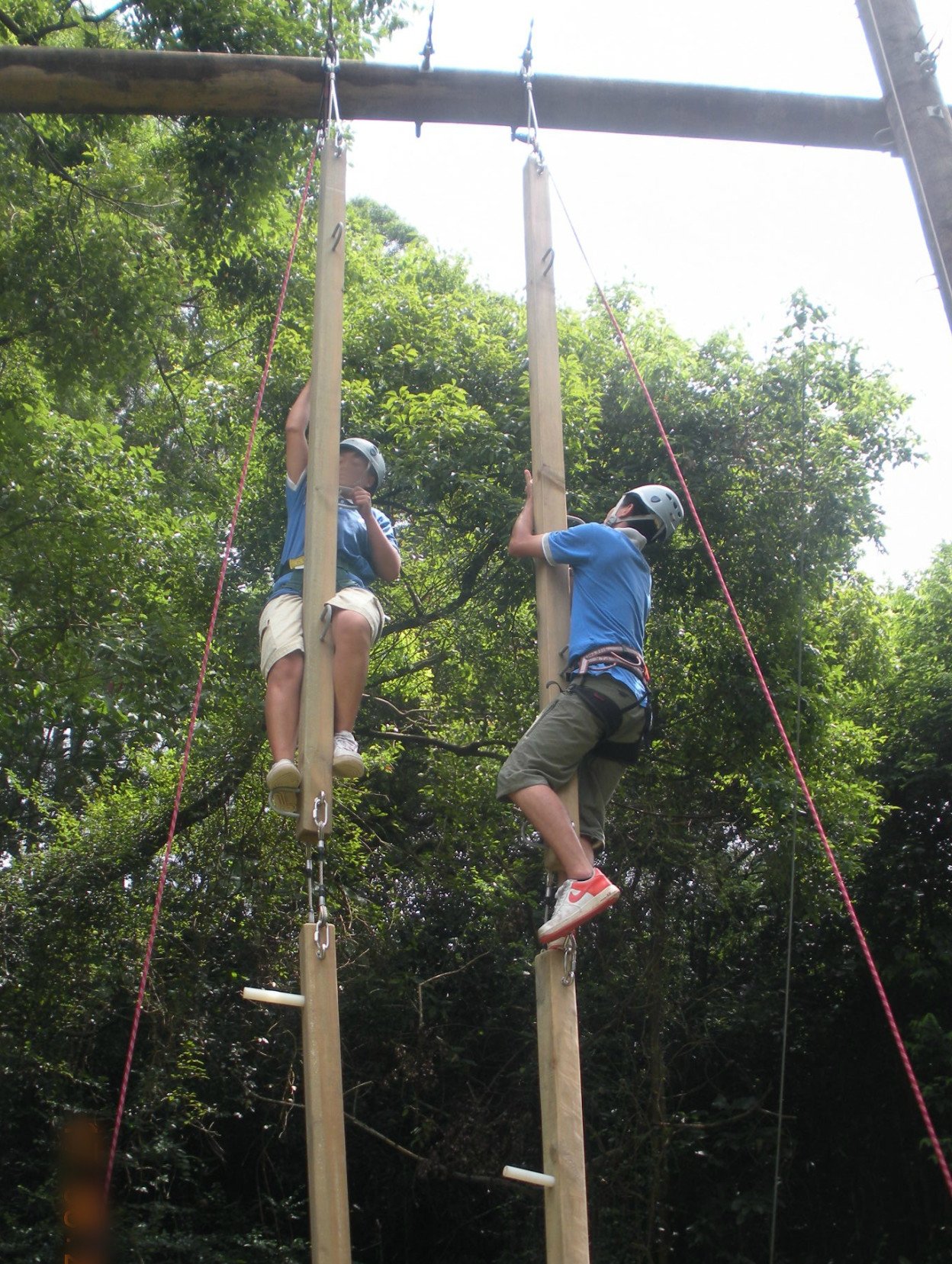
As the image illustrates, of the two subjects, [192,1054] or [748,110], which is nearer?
[748,110]

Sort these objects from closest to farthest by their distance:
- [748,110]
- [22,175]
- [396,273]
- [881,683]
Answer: [748,110] → [22,175] → [396,273] → [881,683]

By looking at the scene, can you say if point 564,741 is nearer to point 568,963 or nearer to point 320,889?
point 568,963

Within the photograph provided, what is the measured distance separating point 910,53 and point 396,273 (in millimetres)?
5186

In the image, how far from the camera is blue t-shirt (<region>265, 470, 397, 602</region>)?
3.92 meters

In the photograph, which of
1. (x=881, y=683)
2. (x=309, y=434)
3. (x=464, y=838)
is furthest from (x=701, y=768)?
(x=309, y=434)

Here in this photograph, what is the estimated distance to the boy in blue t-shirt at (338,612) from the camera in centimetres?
357

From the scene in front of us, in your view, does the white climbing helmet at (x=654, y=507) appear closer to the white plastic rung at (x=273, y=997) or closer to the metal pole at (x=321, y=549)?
the metal pole at (x=321, y=549)

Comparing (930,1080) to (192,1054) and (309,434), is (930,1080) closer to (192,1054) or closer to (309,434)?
(192,1054)

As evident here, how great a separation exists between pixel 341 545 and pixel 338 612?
1.24 ft

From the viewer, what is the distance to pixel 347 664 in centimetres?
359

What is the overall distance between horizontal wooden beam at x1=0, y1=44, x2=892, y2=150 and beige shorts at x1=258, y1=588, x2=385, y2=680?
5.71 feet

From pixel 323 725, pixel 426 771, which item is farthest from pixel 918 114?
pixel 426 771

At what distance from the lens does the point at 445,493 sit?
6898 mm

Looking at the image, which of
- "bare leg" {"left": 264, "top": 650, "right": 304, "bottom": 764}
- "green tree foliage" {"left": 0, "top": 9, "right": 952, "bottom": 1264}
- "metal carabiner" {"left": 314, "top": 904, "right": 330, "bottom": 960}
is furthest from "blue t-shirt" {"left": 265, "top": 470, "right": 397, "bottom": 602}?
"green tree foliage" {"left": 0, "top": 9, "right": 952, "bottom": 1264}
